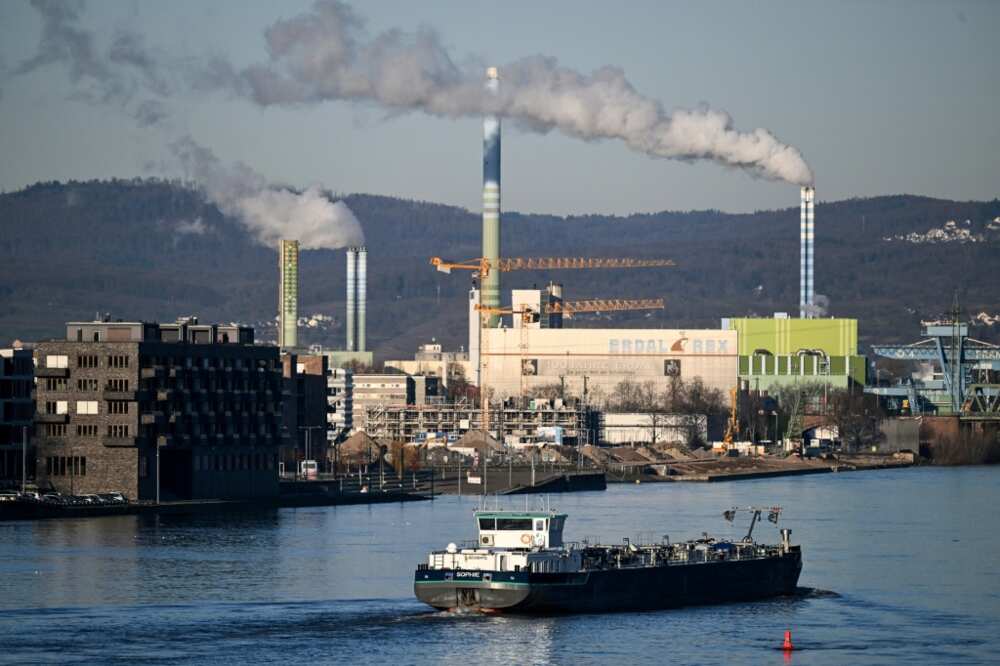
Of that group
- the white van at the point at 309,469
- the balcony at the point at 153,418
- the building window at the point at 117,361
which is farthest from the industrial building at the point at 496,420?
the building window at the point at 117,361

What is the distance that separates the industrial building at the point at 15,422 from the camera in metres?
104

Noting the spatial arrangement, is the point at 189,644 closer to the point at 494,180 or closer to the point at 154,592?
the point at 154,592

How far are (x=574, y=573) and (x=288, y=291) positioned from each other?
143m

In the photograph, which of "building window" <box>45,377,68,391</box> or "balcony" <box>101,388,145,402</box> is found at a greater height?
"building window" <box>45,377,68,391</box>

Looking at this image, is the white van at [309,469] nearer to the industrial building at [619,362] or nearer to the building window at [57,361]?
the building window at [57,361]

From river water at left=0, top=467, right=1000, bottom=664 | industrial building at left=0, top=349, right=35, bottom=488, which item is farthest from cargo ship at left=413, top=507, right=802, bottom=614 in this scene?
industrial building at left=0, top=349, right=35, bottom=488

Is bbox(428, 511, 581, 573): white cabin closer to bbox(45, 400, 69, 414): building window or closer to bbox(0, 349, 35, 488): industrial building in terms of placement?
bbox(45, 400, 69, 414): building window

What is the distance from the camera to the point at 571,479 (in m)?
129

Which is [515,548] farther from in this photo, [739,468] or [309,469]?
[739,468]

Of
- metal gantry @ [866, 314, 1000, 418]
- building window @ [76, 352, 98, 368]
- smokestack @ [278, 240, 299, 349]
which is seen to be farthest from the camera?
smokestack @ [278, 240, 299, 349]

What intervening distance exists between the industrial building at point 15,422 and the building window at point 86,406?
373 cm

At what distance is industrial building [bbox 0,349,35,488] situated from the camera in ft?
342

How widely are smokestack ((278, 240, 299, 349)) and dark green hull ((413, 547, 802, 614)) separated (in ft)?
438

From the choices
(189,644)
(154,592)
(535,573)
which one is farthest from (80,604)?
(535,573)
